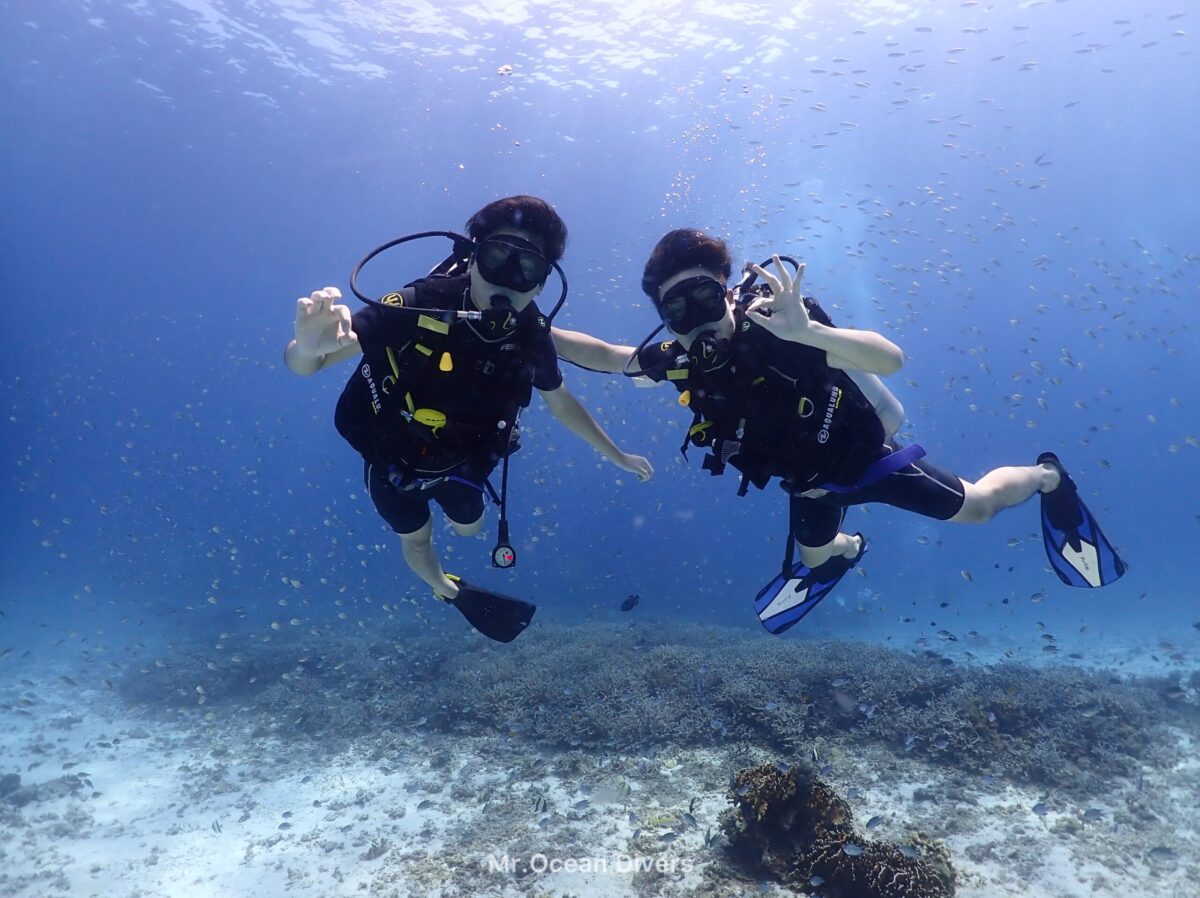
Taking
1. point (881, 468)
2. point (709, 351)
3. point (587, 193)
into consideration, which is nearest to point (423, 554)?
point (709, 351)

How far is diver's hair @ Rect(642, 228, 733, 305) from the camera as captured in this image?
4633 millimetres

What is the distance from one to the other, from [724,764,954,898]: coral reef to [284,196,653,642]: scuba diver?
11.8ft

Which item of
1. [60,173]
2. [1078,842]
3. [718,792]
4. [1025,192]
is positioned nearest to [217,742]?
[718,792]

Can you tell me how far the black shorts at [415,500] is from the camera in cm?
561

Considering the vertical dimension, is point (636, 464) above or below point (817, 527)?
above

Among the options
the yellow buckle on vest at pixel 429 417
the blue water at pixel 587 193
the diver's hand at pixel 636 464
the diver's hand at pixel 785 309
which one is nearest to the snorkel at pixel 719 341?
the diver's hand at pixel 785 309

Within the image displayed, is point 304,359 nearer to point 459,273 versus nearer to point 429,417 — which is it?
point 429,417

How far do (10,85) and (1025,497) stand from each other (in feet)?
148

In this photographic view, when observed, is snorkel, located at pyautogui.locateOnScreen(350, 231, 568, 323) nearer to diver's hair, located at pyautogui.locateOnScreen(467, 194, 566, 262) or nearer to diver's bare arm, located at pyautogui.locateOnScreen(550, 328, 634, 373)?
diver's hair, located at pyautogui.locateOnScreen(467, 194, 566, 262)

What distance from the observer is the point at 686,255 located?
462 cm

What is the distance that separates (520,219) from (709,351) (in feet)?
5.44

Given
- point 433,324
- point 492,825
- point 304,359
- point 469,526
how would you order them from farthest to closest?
point 492,825 → point 469,526 → point 433,324 → point 304,359

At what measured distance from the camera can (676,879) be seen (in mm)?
6113

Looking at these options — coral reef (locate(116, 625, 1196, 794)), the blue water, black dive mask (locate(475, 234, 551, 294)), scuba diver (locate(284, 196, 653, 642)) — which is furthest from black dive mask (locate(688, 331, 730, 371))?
the blue water
